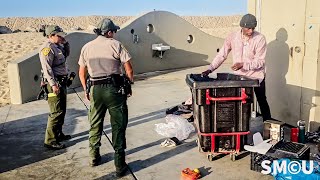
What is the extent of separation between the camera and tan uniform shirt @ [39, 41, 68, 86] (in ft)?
16.4

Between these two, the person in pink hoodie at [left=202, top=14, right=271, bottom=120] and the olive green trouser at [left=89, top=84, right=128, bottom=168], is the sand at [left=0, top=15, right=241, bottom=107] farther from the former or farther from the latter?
the person in pink hoodie at [left=202, top=14, right=271, bottom=120]

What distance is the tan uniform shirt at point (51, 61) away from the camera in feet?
16.4

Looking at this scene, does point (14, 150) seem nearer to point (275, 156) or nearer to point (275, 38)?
point (275, 156)

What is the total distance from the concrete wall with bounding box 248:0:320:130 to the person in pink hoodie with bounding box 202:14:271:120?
1.82 feet

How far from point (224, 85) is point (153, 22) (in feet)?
32.6

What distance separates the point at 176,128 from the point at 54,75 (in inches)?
80.5

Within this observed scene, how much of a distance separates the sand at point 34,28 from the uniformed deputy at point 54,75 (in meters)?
4.66

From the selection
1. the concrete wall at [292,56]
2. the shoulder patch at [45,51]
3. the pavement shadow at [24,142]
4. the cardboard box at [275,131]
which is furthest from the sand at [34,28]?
the cardboard box at [275,131]

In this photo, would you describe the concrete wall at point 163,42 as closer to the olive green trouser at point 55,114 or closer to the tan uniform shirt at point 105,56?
the olive green trouser at point 55,114

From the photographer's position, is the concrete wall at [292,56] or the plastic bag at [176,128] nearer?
the concrete wall at [292,56]

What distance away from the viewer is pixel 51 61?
508cm

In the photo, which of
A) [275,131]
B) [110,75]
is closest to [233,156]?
[275,131]

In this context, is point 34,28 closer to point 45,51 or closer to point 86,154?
point 45,51

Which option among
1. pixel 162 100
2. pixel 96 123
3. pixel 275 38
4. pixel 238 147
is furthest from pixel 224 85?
pixel 162 100
